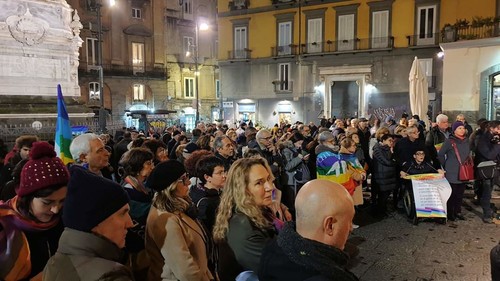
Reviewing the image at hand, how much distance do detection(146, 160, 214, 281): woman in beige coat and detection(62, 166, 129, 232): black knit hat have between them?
30.8 inches

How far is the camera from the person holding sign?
7973mm

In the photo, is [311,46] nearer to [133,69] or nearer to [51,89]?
[133,69]

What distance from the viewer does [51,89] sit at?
12.3 m

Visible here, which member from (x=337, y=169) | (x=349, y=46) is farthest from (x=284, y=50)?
(x=337, y=169)

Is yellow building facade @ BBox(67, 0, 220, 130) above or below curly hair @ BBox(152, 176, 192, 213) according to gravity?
above

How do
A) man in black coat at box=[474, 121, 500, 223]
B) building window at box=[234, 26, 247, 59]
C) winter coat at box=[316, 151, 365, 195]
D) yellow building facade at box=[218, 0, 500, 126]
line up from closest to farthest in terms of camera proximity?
winter coat at box=[316, 151, 365, 195]
man in black coat at box=[474, 121, 500, 223]
yellow building facade at box=[218, 0, 500, 126]
building window at box=[234, 26, 247, 59]

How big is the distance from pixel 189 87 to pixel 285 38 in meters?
14.3

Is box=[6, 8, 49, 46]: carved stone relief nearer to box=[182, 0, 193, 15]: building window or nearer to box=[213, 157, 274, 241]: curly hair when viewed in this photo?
box=[213, 157, 274, 241]: curly hair

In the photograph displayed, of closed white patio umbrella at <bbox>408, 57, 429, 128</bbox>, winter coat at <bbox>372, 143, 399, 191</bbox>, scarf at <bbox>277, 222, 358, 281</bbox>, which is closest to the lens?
scarf at <bbox>277, 222, 358, 281</bbox>

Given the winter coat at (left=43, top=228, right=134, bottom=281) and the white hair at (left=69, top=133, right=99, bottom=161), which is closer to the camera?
the winter coat at (left=43, top=228, right=134, bottom=281)

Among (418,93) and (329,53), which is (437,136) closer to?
(418,93)

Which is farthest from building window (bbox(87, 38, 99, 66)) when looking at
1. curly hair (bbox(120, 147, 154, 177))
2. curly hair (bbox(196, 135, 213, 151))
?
curly hair (bbox(120, 147, 154, 177))

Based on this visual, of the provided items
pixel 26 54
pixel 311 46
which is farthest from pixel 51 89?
pixel 311 46

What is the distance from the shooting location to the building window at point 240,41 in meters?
32.8
